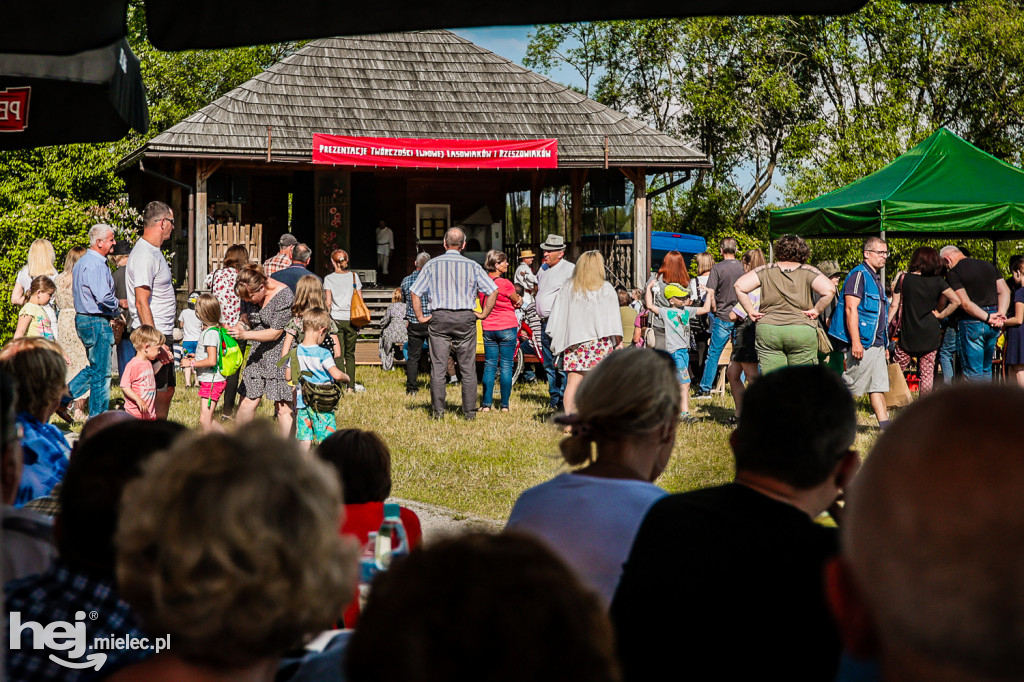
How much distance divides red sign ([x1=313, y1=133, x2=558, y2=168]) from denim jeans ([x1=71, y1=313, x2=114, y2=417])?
7.71 metres

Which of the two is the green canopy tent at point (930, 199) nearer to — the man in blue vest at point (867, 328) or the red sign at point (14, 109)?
the man in blue vest at point (867, 328)

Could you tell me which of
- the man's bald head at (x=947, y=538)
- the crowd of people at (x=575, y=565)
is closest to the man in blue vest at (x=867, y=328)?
the crowd of people at (x=575, y=565)

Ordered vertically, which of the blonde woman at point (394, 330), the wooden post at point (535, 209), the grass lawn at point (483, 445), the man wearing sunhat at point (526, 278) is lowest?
the grass lawn at point (483, 445)

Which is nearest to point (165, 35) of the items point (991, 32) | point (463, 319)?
point (463, 319)

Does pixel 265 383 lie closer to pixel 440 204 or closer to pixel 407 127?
pixel 407 127

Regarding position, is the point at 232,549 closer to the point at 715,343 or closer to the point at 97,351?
the point at 97,351

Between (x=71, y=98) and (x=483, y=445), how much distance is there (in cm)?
475

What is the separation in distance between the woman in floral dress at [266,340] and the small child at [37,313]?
2.45 metres

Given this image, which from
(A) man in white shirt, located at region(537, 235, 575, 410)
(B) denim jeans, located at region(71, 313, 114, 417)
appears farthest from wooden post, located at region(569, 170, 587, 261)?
(B) denim jeans, located at region(71, 313, 114, 417)

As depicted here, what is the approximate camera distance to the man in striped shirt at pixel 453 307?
971cm

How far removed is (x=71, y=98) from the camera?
15.5 feet

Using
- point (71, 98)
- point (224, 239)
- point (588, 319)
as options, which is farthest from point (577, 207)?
point (71, 98)

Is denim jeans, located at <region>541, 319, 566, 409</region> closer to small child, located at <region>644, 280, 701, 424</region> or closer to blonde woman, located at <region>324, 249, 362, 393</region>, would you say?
small child, located at <region>644, 280, 701, 424</region>

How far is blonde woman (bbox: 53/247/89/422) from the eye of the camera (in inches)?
371
